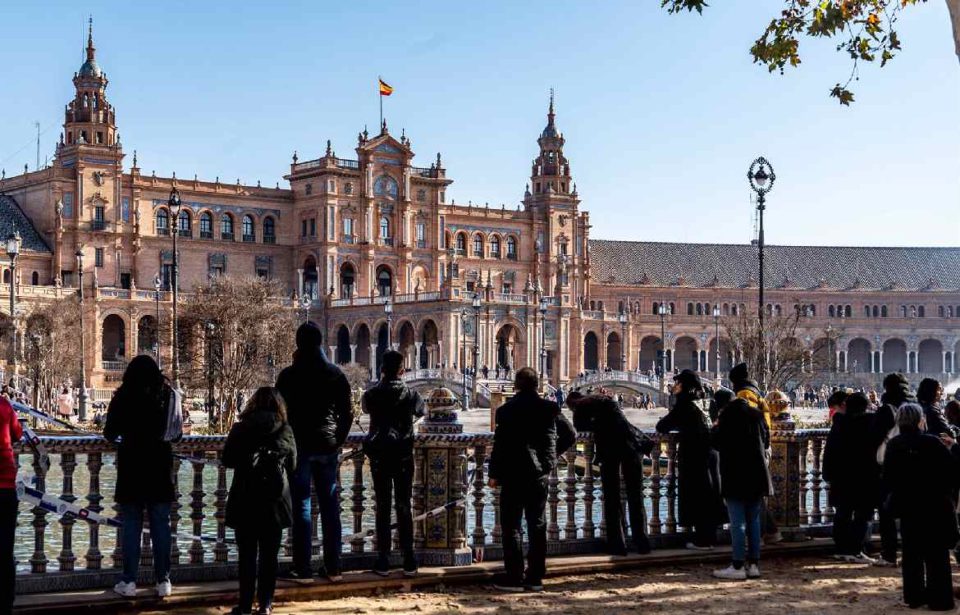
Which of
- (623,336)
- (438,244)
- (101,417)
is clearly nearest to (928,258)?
(623,336)

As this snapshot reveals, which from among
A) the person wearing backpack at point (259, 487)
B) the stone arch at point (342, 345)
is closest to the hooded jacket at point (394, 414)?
the person wearing backpack at point (259, 487)

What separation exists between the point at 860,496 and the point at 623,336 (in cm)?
8371

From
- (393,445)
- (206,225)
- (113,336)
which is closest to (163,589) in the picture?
Answer: (393,445)

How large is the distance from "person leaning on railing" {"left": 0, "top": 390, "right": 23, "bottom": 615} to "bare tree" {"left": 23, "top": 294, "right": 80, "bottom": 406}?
149 feet

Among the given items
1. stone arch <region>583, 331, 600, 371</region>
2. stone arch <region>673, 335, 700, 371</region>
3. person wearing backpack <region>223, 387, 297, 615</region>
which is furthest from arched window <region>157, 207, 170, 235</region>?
person wearing backpack <region>223, 387, 297, 615</region>

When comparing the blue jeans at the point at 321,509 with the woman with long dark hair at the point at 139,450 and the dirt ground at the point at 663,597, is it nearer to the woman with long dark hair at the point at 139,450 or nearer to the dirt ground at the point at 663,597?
the dirt ground at the point at 663,597

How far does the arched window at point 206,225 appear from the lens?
85.4 metres

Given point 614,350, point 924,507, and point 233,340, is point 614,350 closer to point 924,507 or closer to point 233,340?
point 233,340

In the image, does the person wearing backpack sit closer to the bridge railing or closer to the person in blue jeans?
the bridge railing

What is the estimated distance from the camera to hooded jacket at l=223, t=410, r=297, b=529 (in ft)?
31.7

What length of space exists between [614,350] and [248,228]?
1105 inches

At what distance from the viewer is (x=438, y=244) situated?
92.4m

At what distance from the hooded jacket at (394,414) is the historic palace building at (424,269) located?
175ft

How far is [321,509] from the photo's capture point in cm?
1073
